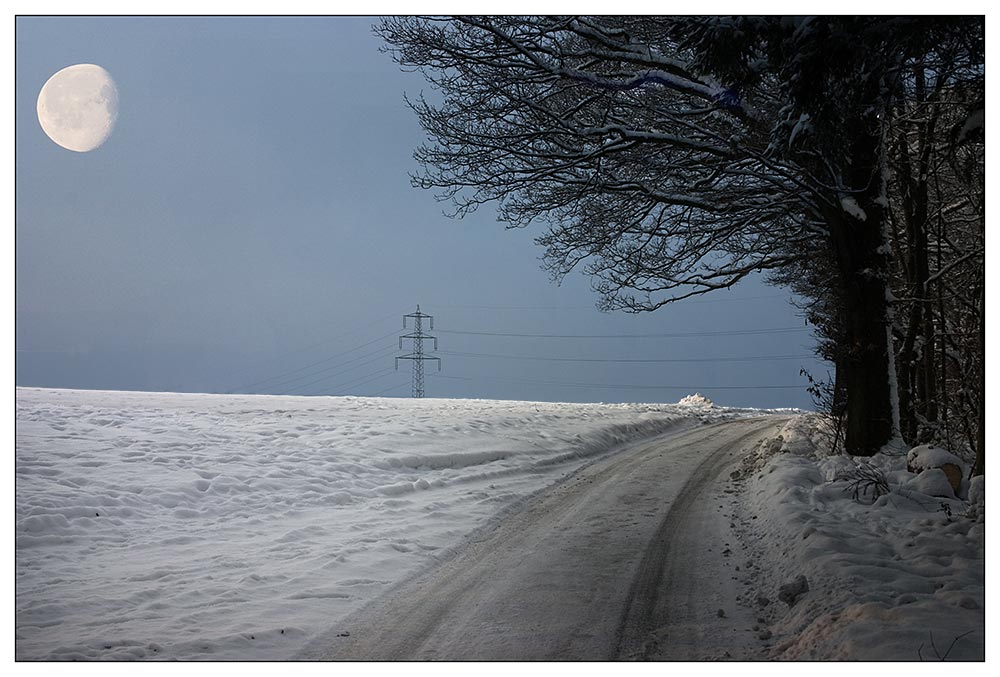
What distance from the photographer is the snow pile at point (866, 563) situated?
381 cm

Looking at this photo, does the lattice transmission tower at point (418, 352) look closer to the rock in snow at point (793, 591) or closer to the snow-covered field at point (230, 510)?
the snow-covered field at point (230, 510)

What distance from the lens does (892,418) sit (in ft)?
27.8

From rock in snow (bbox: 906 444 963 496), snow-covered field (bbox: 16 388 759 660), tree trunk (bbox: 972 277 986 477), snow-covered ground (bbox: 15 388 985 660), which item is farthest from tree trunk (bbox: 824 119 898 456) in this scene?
snow-covered field (bbox: 16 388 759 660)

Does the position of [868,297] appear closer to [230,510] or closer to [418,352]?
[418,352]

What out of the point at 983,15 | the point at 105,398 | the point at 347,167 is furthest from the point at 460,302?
the point at 105,398

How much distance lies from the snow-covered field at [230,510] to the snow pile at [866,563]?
9.58ft

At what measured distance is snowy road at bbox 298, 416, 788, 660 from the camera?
415 cm

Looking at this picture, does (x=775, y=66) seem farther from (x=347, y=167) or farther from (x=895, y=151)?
(x=895, y=151)

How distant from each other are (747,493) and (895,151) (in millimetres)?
5266

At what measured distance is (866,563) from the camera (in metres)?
4.84

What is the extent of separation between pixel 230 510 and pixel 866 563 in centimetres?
648

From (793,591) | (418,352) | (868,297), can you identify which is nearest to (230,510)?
(418,352)

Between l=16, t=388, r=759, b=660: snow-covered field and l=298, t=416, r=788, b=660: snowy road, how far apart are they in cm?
37

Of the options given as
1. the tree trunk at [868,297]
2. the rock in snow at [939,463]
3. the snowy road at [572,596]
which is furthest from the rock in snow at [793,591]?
the tree trunk at [868,297]
